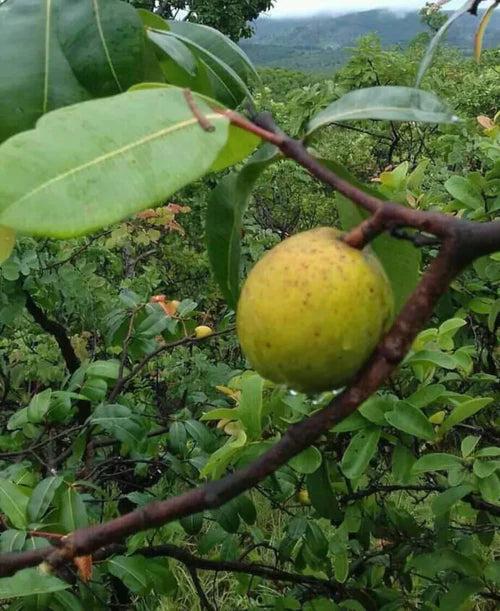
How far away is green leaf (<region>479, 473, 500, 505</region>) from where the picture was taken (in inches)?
46.5

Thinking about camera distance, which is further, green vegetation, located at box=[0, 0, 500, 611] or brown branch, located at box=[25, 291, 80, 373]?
brown branch, located at box=[25, 291, 80, 373]

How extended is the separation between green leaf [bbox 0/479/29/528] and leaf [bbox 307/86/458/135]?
898 millimetres

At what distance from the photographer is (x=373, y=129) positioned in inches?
225

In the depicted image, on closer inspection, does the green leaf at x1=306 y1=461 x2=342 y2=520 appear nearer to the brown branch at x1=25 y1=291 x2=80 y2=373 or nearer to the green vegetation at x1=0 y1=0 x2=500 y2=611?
the green vegetation at x1=0 y1=0 x2=500 y2=611

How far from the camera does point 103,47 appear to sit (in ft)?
2.19

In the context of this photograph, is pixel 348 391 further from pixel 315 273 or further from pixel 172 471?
pixel 172 471

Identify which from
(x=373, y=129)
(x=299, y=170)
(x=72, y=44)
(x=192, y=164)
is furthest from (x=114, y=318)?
(x=373, y=129)

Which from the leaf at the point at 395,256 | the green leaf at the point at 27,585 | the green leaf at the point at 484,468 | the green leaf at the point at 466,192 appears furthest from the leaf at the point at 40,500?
the green leaf at the point at 466,192

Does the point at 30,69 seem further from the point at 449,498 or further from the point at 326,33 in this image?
the point at 326,33

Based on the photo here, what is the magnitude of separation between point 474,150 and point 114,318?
147 cm

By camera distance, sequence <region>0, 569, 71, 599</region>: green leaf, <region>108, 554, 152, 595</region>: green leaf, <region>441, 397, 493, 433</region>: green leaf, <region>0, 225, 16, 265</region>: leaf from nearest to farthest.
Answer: <region>0, 225, 16, 265</region>: leaf, <region>0, 569, 71, 599</region>: green leaf, <region>441, 397, 493, 433</region>: green leaf, <region>108, 554, 152, 595</region>: green leaf

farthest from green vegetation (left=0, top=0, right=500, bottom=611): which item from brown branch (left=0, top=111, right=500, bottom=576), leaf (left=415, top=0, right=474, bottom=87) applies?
leaf (left=415, top=0, right=474, bottom=87)

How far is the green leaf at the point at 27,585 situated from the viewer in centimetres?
97

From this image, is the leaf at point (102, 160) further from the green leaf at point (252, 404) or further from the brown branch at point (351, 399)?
the green leaf at point (252, 404)
